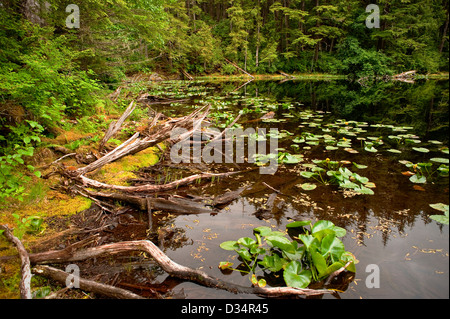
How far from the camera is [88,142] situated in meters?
4.60

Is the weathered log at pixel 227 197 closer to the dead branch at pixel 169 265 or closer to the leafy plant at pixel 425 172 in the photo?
the dead branch at pixel 169 265

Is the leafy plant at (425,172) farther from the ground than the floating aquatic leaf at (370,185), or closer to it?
farther from the ground

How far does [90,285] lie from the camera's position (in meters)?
1.87

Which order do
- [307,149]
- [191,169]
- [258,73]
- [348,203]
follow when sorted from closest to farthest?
[348,203]
[191,169]
[307,149]
[258,73]

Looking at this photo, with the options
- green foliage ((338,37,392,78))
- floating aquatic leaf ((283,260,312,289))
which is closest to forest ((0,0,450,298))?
floating aquatic leaf ((283,260,312,289))

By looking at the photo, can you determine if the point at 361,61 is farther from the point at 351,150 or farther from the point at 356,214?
the point at 356,214

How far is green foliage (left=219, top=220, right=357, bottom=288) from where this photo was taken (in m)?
1.92

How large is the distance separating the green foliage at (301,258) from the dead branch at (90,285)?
0.84 meters

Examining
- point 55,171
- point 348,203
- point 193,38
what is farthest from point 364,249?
point 193,38

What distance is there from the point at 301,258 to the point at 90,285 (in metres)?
1.74

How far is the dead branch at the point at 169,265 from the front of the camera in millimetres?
1867

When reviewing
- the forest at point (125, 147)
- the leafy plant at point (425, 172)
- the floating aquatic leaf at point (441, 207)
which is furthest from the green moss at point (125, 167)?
the leafy plant at point (425, 172)

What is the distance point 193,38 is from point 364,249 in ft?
89.2
